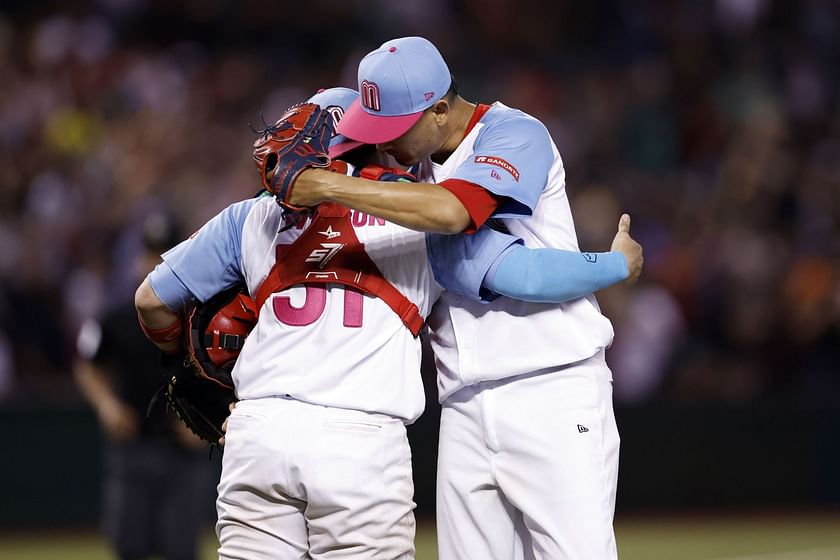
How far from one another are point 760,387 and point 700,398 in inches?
26.3

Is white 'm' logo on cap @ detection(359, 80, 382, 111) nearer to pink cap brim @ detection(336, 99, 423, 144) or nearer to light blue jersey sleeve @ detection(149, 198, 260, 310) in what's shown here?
pink cap brim @ detection(336, 99, 423, 144)

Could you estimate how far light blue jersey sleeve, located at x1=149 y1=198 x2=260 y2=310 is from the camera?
3.92 meters

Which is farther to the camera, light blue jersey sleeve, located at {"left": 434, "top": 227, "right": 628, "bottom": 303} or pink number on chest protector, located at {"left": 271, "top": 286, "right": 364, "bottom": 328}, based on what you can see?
light blue jersey sleeve, located at {"left": 434, "top": 227, "right": 628, "bottom": 303}

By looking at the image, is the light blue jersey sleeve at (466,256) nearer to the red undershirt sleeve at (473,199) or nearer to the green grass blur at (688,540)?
the red undershirt sleeve at (473,199)

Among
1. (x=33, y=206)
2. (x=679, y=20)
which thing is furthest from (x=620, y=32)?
(x=33, y=206)

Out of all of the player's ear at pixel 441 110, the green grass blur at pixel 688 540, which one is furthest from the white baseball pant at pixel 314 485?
the green grass blur at pixel 688 540

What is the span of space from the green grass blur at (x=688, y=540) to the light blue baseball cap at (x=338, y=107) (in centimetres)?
556

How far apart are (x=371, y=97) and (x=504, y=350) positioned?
92 cm

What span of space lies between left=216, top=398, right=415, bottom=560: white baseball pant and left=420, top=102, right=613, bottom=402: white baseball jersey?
45 cm

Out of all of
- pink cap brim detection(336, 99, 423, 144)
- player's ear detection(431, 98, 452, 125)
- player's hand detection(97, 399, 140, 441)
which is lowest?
player's hand detection(97, 399, 140, 441)

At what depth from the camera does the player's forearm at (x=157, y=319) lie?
4.06 meters

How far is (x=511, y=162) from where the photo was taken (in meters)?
3.87

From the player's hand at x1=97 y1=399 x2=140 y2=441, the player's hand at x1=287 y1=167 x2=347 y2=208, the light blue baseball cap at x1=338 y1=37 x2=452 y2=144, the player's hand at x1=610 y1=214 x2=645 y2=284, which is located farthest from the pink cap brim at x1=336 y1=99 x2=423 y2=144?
the player's hand at x1=97 y1=399 x2=140 y2=441

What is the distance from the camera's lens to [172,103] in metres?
12.6
